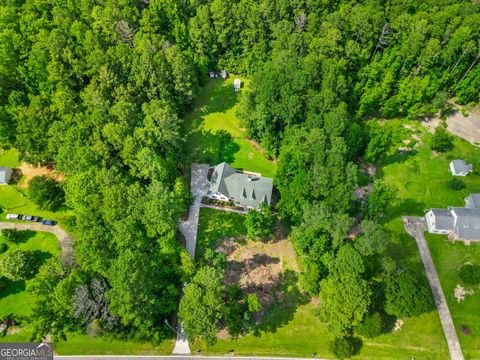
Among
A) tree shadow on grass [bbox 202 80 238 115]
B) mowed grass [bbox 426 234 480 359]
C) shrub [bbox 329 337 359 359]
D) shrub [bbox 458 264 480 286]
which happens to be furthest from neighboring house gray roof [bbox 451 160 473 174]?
tree shadow on grass [bbox 202 80 238 115]

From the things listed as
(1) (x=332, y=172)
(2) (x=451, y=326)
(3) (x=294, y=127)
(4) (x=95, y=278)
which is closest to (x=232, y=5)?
(3) (x=294, y=127)

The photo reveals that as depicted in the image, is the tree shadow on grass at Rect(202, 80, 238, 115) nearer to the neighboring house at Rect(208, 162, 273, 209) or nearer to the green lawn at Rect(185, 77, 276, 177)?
the green lawn at Rect(185, 77, 276, 177)

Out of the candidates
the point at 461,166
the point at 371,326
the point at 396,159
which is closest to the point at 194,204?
the point at 371,326

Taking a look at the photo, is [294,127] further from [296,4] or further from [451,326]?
[451,326]

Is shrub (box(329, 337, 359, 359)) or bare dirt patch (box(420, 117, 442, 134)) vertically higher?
bare dirt patch (box(420, 117, 442, 134))

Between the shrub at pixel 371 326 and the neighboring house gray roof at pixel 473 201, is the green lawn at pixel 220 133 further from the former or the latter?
the neighboring house gray roof at pixel 473 201

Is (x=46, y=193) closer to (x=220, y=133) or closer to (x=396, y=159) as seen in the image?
(x=220, y=133)
